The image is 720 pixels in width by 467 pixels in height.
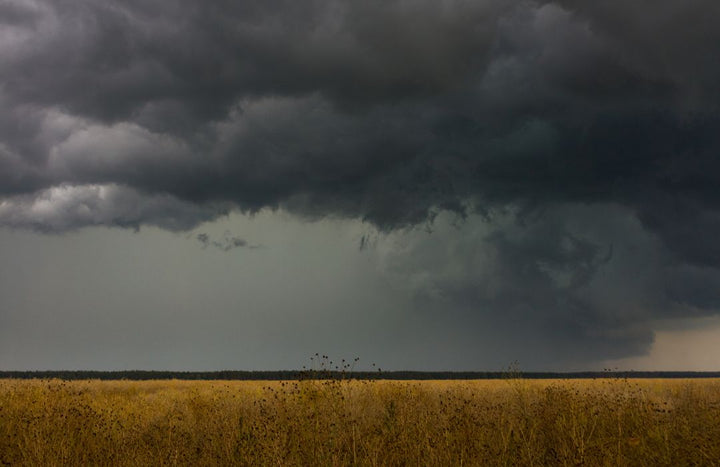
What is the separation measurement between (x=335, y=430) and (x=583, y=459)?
17.2ft

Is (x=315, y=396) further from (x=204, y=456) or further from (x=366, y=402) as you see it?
(x=366, y=402)

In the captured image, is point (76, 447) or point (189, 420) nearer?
point (76, 447)

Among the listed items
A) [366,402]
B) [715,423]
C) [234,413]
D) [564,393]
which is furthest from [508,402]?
[234,413]

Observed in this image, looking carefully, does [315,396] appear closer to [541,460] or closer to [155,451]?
[155,451]

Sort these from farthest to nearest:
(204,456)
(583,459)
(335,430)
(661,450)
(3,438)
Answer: (3,438)
(335,430)
(204,456)
(661,450)
(583,459)

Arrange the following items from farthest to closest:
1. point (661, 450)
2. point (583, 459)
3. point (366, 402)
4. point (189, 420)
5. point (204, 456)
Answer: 1. point (366, 402)
2. point (189, 420)
3. point (204, 456)
4. point (661, 450)
5. point (583, 459)

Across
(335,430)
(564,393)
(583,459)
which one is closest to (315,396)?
(335,430)

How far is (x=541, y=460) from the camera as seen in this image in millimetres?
9531

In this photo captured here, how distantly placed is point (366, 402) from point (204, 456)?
8318 mm

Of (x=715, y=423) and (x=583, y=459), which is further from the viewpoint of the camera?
(x=715, y=423)

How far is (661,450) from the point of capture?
940 centimetres

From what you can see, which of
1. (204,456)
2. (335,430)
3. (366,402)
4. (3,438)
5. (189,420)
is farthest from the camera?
(366,402)

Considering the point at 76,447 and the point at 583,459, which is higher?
the point at 583,459

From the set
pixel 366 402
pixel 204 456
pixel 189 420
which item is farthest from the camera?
pixel 366 402
